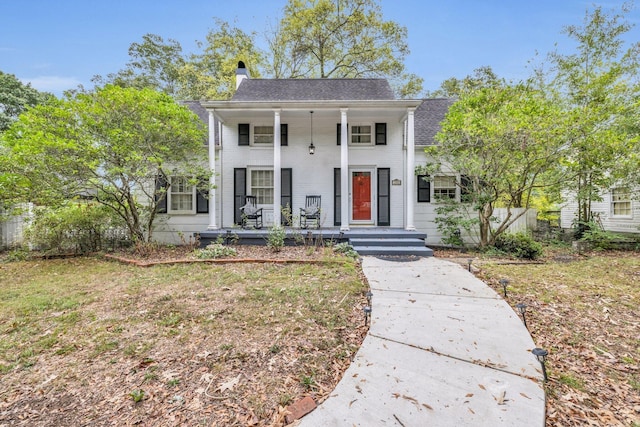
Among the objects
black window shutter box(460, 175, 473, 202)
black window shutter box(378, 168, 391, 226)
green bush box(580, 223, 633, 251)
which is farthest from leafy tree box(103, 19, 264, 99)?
green bush box(580, 223, 633, 251)

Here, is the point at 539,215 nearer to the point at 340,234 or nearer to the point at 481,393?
the point at 340,234

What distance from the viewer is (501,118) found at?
21.9 feet

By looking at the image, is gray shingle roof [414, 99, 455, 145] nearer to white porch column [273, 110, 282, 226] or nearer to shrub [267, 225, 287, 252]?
white porch column [273, 110, 282, 226]

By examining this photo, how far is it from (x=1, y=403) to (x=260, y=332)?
199cm

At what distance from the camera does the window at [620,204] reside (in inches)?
378

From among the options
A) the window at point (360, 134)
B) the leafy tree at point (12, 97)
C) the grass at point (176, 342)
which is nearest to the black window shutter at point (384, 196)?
the window at point (360, 134)

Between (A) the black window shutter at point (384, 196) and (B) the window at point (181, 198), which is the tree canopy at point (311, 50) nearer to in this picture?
(B) the window at point (181, 198)

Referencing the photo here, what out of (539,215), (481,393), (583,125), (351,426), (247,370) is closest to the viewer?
(351,426)

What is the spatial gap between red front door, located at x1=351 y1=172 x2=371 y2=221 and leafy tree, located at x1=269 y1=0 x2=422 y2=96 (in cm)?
1009

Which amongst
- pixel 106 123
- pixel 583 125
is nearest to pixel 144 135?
pixel 106 123

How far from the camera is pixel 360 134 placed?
30.4 feet

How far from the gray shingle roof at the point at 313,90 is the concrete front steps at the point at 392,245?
4.87 m

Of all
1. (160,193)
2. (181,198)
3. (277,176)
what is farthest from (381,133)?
(160,193)

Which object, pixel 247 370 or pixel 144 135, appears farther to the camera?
pixel 144 135
